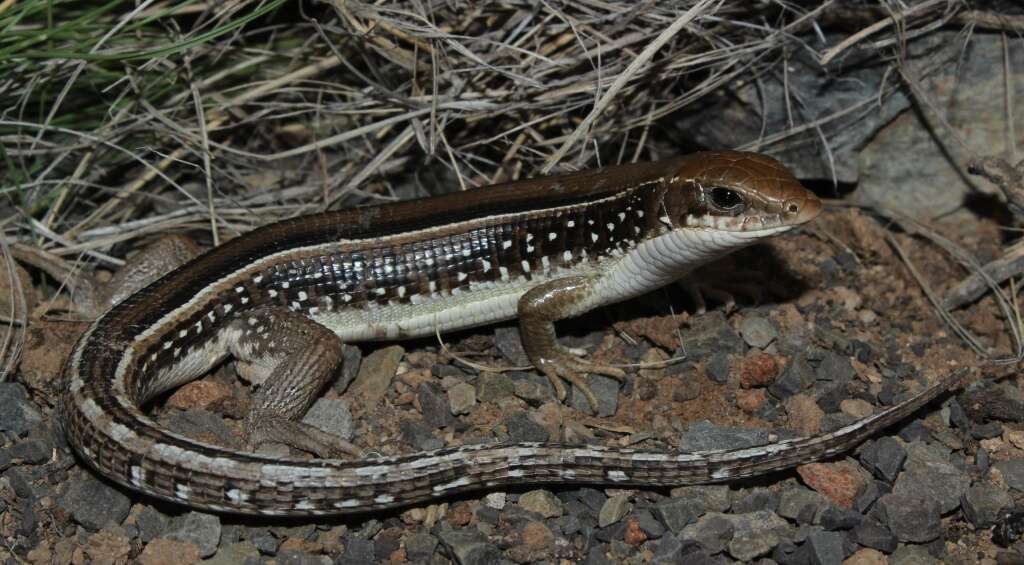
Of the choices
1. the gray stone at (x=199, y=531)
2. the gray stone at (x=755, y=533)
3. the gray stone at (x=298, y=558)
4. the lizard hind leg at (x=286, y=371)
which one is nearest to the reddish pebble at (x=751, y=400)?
the gray stone at (x=755, y=533)

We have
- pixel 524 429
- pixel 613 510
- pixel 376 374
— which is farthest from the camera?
pixel 376 374

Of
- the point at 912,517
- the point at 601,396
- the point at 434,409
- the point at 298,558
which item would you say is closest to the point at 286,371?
the point at 434,409

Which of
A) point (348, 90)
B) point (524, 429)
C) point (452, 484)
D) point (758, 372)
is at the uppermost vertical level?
point (348, 90)

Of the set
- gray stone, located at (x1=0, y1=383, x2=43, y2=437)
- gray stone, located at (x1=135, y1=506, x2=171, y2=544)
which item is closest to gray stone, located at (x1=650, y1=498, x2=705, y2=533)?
gray stone, located at (x1=135, y1=506, x2=171, y2=544)

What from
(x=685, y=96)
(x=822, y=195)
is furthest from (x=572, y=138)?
(x=822, y=195)

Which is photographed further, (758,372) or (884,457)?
(758,372)

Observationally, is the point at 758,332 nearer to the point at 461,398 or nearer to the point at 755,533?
the point at 755,533
